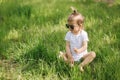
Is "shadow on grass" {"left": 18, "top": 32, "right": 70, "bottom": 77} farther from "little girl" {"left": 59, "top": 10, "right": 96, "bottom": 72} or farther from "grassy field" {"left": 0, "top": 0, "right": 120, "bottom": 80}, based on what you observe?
"little girl" {"left": 59, "top": 10, "right": 96, "bottom": 72}

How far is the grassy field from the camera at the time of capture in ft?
12.6

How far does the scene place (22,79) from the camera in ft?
12.5

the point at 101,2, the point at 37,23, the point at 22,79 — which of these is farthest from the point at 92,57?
the point at 101,2

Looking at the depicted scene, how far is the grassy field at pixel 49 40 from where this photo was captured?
12.6ft

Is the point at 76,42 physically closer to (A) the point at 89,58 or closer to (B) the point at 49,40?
(A) the point at 89,58

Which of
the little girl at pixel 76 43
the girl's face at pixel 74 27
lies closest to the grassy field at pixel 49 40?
the little girl at pixel 76 43

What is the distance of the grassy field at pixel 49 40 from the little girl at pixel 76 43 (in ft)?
0.36

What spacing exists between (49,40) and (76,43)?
754 millimetres

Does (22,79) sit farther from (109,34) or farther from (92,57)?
(109,34)

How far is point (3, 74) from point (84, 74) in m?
0.99

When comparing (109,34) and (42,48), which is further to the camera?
(109,34)

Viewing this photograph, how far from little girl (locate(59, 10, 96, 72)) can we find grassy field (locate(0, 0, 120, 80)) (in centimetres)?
11

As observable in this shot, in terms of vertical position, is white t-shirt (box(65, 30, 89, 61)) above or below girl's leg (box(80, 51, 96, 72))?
above

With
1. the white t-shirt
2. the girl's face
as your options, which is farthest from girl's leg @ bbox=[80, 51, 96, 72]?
the girl's face
